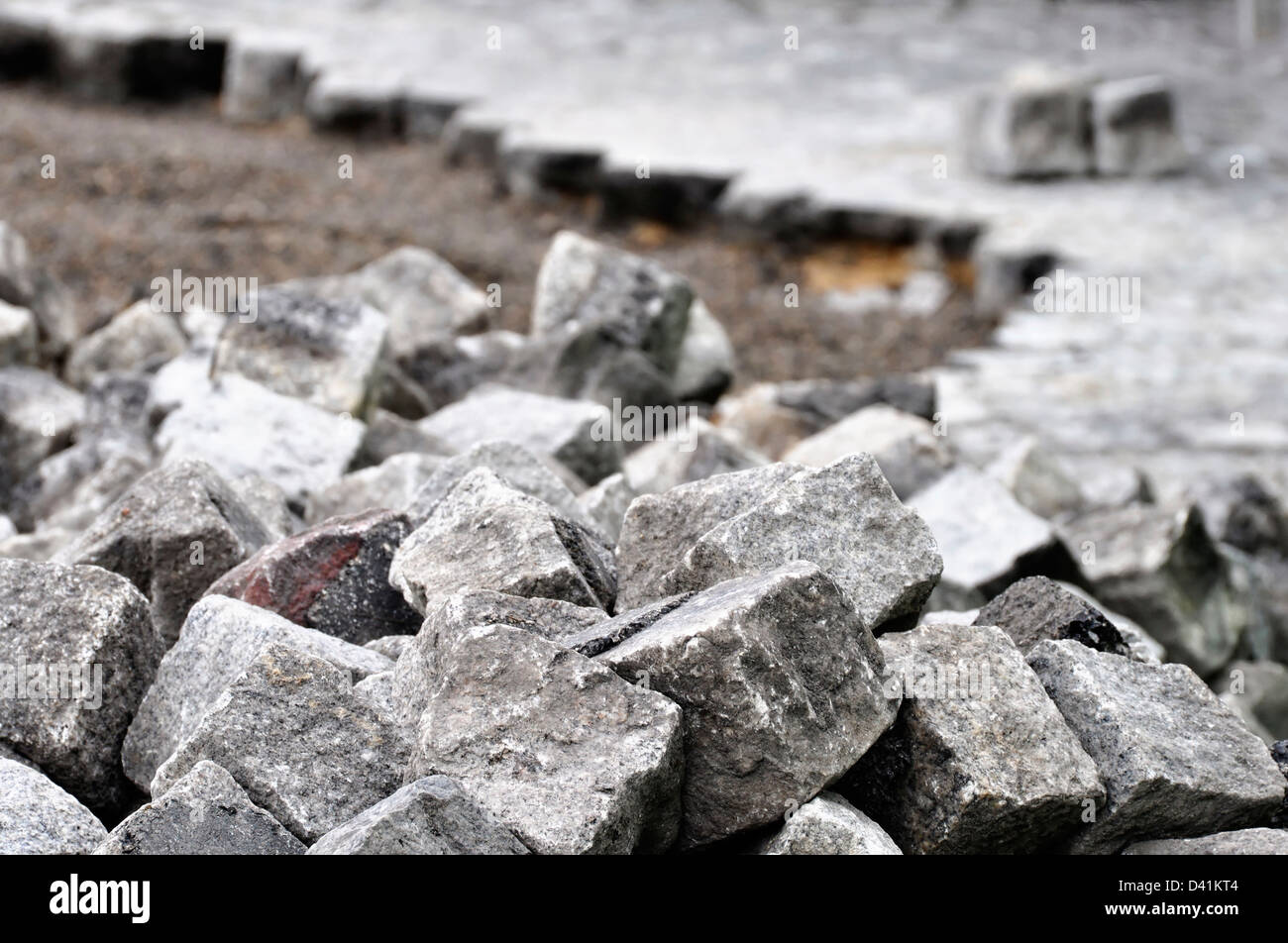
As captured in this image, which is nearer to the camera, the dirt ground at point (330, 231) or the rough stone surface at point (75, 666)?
the rough stone surface at point (75, 666)

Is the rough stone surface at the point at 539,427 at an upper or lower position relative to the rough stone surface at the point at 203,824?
upper

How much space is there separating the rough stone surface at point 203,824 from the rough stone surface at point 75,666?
0.42 metres

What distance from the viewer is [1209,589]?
12.9 ft

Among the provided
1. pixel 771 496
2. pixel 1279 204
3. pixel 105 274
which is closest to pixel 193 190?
pixel 105 274

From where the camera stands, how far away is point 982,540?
3500 millimetres

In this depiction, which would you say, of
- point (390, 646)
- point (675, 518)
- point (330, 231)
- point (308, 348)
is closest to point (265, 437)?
point (308, 348)

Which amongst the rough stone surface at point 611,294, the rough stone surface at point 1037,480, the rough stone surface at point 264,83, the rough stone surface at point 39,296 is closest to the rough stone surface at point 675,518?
the rough stone surface at point 1037,480

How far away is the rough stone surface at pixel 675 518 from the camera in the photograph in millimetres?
2508

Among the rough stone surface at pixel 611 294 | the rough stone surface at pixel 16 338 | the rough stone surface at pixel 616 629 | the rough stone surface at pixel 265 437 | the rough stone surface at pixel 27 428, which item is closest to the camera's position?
the rough stone surface at pixel 616 629

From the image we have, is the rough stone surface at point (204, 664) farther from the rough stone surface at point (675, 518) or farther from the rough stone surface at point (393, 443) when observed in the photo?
the rough stone surface at point (393, 443)

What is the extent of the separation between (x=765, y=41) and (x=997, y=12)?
186 cm

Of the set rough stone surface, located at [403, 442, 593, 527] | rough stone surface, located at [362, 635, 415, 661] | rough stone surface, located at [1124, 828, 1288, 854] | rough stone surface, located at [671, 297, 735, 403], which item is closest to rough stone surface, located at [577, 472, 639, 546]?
rough stone surface, located at [403, 442, 593, 527]

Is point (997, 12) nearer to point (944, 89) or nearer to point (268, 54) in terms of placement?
point (944, 89)

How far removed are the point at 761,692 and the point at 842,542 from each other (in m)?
0.46
